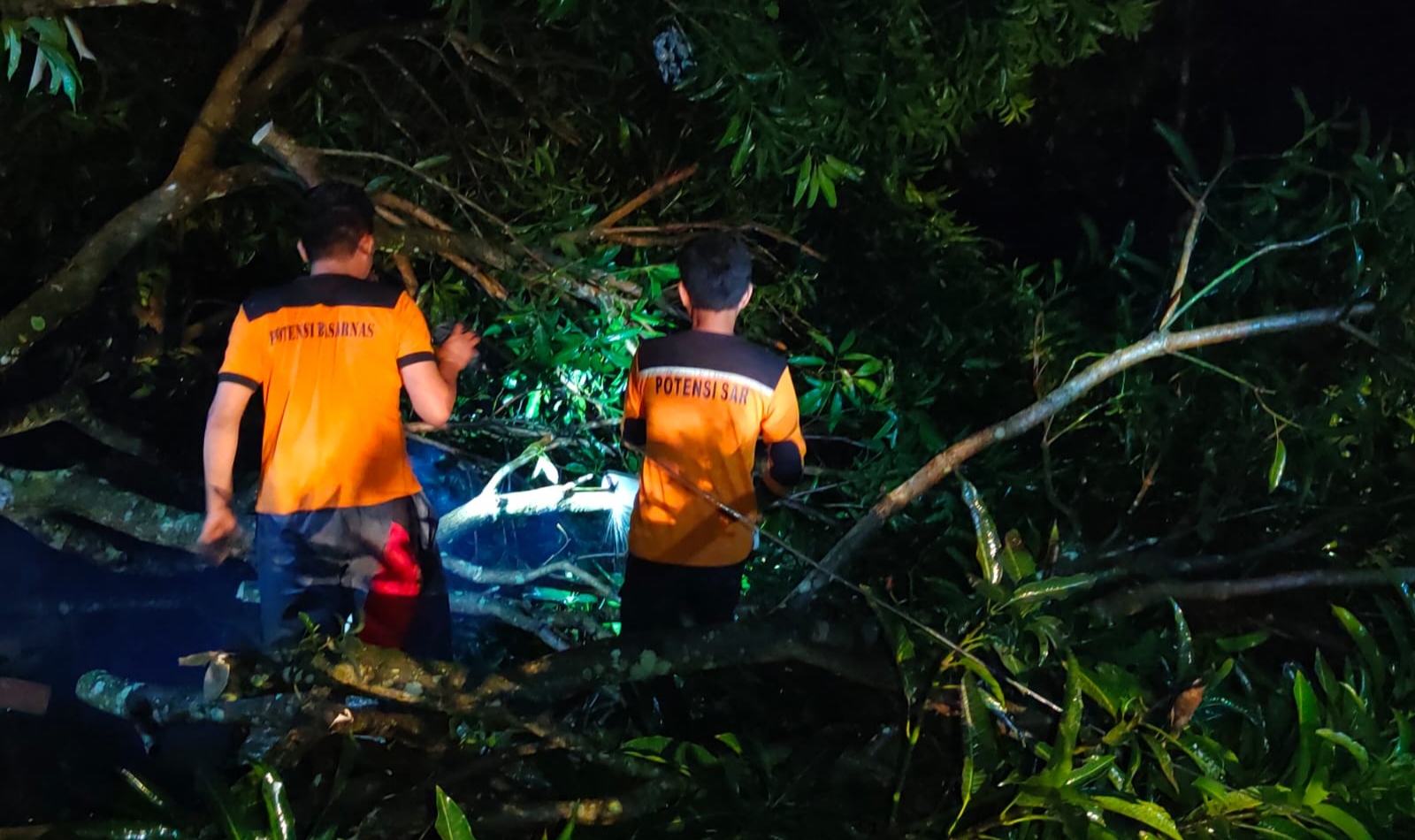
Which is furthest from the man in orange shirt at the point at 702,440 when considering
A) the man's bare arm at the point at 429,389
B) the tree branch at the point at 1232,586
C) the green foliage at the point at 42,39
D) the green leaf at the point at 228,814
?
the green foliage at the point at 42,39

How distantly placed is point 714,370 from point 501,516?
1149mm

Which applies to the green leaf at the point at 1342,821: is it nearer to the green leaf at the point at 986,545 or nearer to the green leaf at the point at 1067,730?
the green leaf at the point at 1067,730

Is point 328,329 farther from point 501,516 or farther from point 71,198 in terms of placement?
point 71,198

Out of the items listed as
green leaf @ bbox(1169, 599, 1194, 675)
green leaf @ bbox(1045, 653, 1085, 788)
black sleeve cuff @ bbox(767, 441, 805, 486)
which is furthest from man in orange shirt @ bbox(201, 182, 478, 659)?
green leaf @ bbox(1169, 599, 1194, 675)

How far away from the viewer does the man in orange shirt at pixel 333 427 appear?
1.87 meters

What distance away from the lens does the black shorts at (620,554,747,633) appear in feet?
6.63

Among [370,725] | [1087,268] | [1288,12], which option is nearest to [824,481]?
[1087,268]

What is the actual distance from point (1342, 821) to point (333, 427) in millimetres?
1955

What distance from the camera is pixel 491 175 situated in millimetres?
2914

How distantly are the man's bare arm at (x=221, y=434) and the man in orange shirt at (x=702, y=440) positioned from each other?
85 cm

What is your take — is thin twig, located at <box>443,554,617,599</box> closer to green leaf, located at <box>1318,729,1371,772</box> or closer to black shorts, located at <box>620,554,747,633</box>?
black shorts, located at <box>620,554,747,633</box>

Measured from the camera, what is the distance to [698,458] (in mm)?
1947

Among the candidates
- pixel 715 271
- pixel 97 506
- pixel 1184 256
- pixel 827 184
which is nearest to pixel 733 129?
pixel 827 184

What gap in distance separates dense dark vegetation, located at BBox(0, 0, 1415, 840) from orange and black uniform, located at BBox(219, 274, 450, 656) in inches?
17.4
